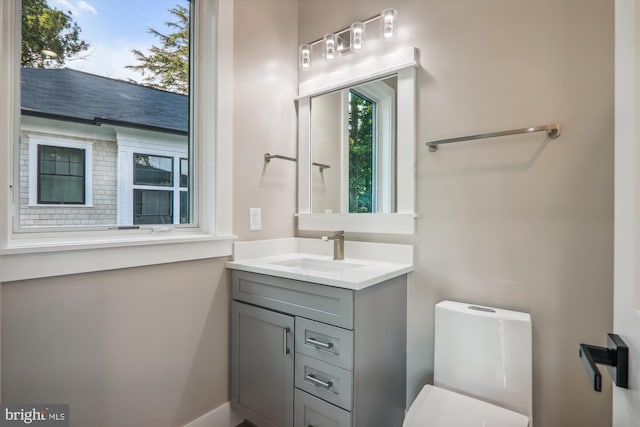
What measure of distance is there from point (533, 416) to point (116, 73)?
2297 mm

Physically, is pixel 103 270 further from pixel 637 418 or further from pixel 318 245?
pixel 637 418

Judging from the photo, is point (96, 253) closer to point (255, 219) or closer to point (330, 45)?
point (255, 219)

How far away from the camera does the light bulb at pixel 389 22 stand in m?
1.64

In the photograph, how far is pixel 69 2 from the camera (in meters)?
1.30

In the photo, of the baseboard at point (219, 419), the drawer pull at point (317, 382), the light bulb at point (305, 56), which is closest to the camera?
the drawer pull at point (317, 382)

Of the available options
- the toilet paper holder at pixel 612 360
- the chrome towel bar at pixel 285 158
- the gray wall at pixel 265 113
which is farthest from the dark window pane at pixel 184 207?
the toilet paper holder at pixel 612 360

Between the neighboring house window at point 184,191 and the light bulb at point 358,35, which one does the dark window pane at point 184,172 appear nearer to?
the neighboring house window at point 184,191

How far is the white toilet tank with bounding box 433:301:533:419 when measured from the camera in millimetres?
1236

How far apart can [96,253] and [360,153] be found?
4.40ft

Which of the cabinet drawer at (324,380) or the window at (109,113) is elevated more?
the window at (109,113)

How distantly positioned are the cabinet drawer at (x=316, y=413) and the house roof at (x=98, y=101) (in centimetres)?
142

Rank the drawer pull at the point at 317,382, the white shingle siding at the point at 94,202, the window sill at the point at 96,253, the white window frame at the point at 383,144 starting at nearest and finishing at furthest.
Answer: the window sill at the point at 96,253 → the white shingle siding at the point at 94,202 → the drawer pull at the point at 317,382 → the white window frame at the point at 383,144

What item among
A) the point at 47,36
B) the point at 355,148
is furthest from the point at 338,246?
the point at 47,36

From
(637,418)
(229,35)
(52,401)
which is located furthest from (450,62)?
(52,401)
